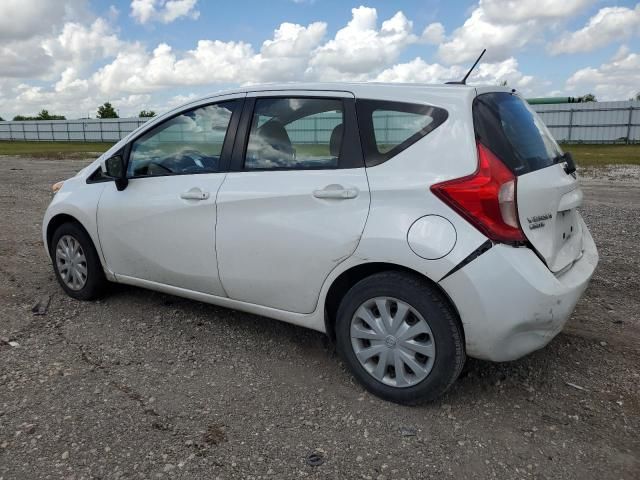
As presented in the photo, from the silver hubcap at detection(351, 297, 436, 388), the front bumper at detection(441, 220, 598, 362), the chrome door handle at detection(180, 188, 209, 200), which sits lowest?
the silver hubcap at detection(351, 297, 436, 388)

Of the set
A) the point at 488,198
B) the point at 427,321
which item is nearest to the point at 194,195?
the point at 427,321

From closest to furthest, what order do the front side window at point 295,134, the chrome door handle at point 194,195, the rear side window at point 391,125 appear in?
the rear side window at point 391,125
the front side window at point 295,134
the chrome door handle at point 194,195

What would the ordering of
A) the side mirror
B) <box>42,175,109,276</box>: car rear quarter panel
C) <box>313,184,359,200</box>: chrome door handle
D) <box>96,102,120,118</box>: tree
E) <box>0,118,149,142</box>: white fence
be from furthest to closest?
<box>96,102,120,118</box>: tree → <box>0,118,149,142</box>: white fence → <box>42,175,109,276</box>: car rear quarter panel → the side mirror → <box>313,184,359,200</box>: chrome door handle

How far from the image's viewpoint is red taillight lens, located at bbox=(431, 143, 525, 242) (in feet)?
8.96

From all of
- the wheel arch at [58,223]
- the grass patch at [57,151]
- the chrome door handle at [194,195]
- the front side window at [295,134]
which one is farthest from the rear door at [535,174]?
the grass patch at [57,151]

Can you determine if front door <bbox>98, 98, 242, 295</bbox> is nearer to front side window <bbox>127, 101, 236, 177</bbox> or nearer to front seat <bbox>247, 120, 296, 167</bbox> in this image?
front side window <bbox>127, 101, 236, 177</bbox>

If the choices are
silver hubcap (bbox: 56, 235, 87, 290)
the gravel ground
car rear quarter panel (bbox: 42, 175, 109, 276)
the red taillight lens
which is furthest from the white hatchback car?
silver hubcap (bbox: 56, 235, 87, 290)

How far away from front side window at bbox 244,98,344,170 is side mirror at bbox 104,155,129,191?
46.6 inches

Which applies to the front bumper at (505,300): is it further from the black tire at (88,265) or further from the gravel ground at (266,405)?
the black tire at (88,265)

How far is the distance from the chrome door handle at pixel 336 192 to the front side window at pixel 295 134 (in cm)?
15

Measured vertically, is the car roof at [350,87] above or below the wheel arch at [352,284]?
above

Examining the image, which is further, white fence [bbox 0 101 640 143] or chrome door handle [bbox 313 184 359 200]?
white fence [bbox 0 101 640 143]

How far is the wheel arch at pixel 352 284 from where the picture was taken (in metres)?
2.88

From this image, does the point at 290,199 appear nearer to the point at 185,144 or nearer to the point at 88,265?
the point at 185,144
